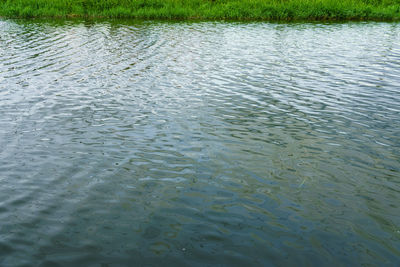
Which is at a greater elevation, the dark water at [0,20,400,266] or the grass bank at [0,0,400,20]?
the grass bank at [0,0,400,20]

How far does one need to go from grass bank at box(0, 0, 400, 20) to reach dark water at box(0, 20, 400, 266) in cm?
2777

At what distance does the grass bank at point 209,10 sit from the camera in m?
46.7

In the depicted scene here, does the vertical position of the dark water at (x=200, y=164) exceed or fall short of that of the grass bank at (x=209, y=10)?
it falls short

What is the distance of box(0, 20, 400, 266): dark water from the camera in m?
6.39

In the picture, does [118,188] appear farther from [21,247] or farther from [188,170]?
[21,247]

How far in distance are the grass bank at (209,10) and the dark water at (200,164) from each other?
91.1ft

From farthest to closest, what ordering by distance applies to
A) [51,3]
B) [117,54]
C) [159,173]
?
[51,3] < [117,54] < [159,173]

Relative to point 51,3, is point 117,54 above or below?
below

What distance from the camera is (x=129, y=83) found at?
57.4 ft

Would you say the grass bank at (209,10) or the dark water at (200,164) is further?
the grass bank at (209,10)

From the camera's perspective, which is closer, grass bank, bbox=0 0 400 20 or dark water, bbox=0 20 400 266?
dark water, bbox=0 20 400 266

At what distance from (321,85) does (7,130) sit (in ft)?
43.0

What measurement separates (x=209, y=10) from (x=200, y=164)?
4249 cm

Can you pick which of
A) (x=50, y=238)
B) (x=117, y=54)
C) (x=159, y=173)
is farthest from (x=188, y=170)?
(x=117, y=54)
